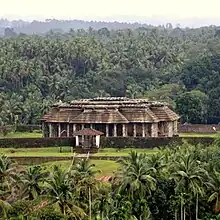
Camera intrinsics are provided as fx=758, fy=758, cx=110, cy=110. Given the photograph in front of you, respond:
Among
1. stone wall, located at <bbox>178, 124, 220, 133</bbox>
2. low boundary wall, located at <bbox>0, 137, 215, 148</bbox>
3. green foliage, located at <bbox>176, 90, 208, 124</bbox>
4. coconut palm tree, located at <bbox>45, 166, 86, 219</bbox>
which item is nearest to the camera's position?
coconut palm tree, located at <bbox>45, 166, 86, 219</bbox>

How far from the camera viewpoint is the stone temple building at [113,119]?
71.6m

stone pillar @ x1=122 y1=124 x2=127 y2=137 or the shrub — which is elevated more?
the shrub

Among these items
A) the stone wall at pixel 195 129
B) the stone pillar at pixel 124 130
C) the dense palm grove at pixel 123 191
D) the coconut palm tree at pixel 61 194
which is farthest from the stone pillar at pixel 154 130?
the coconut palm tree at pixel 61 194

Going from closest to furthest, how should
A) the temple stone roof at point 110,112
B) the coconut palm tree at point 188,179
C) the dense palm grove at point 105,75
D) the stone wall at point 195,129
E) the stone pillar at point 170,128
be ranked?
the coconut palm tree at point 188,179
the temple stone roof at point 110,112
the stone pillar at point 170,128
the stone wall at point 195,129
the dense palm grove at point 105,75

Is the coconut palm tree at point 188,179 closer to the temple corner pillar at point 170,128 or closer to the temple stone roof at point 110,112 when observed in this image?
the temple stone roof at point 110,112

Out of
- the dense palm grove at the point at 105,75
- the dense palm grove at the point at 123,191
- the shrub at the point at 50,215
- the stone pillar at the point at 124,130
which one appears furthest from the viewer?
the dense palm grove at the point at 105,75

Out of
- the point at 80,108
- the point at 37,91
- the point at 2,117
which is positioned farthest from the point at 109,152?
the point at 37,91

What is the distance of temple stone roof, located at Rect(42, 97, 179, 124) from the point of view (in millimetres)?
71500

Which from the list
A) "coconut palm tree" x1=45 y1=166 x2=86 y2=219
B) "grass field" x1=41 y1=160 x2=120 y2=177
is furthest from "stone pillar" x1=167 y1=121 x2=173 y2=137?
"coconut palm tree" x1=45 y1=166 x2=86 y2=219

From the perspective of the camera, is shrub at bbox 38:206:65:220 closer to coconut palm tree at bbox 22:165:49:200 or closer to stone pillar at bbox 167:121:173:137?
coconut palm tree at bbox 22:165:49:200

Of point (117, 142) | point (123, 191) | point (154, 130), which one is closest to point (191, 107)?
point (154, 130)

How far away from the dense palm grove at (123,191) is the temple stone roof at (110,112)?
21.0 metres

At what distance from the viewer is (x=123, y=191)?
4603 cm

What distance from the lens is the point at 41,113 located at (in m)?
98.8
